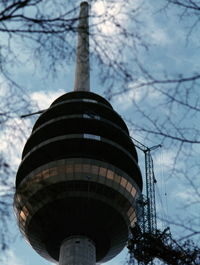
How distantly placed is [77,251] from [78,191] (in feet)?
27.8

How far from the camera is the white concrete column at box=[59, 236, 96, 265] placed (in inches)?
1865

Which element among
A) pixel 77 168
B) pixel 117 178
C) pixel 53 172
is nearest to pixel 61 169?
pixel 53 172

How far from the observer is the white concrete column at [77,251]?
47375mm

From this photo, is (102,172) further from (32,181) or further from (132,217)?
(32,181)

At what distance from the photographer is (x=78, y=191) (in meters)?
50.4

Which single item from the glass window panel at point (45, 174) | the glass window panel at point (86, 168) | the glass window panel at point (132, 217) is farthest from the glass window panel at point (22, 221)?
the glass window panel at point (132, 217)

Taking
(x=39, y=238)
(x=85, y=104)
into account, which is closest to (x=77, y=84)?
(x=85, y=104)

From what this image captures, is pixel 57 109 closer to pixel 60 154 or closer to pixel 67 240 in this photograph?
pixel 60 154

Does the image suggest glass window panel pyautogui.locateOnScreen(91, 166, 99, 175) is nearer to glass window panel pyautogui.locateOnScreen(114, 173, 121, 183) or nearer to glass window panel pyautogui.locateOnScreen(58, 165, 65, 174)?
glass window panel pyautogui.locateOnScreen(114, 173, 121, 183)

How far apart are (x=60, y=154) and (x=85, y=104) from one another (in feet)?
37.9

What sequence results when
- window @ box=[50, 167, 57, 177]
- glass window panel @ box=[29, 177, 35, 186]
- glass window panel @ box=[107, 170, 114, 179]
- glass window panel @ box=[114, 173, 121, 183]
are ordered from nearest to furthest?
1. window @ box=[50, 167, 57, 177]
2. glass window panel @ box=[29, 177, 35, 186]
3. glass window panel @ box=[107, 170, 114, 179]
4. glass window panel @ box=[114, 173, 121, 183]

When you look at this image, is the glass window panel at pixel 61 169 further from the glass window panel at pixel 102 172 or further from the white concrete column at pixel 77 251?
the white concrete column at pixel 77 251

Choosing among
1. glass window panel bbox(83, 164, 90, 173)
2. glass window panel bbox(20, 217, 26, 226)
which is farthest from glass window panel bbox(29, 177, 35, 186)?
glass window panel bbox(83, 164, 90, 173)

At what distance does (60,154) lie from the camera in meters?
55.1
